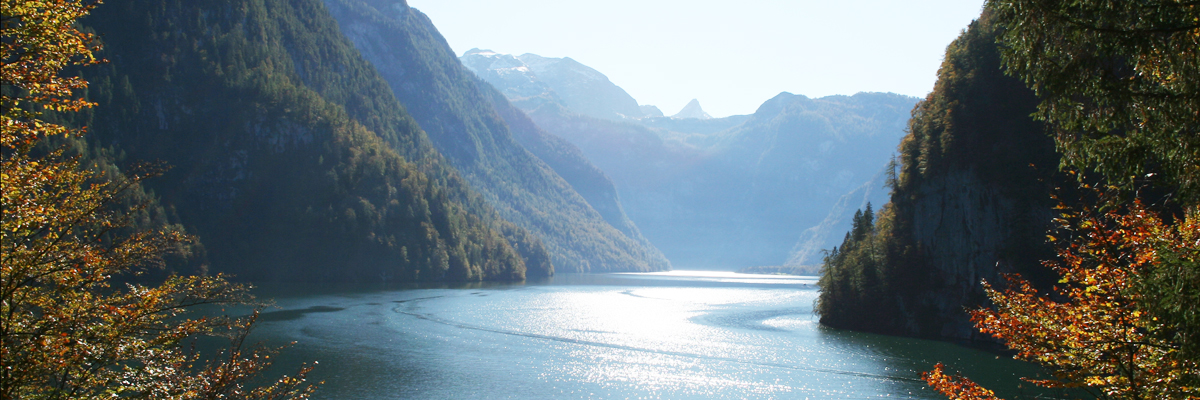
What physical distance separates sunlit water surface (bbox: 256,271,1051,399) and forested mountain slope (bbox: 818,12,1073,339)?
5530 millimetres

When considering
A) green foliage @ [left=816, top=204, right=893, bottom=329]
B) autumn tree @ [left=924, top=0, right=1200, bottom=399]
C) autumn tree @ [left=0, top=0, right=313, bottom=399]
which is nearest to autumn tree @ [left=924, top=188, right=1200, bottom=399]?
autumn tree @ [left=924, top=0, right=1200, bottom=399]

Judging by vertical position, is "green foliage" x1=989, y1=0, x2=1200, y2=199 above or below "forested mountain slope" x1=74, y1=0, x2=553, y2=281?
below

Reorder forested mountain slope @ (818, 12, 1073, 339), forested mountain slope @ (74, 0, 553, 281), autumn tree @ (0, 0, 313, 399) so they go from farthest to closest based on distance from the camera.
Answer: forested mountain slope @ (74, 0, 553, 281)
forested mountain slope @ (818, 12, 1073, 339)
autumn tree @ (0, 0, 313, 399)

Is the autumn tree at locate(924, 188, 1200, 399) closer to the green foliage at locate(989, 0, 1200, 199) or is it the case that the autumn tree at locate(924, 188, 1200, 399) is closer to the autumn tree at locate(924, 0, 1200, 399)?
the autumn tree at locate(924, 0, 1200, 399)

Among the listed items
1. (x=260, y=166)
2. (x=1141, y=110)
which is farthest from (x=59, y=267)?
(x=260, y=166)

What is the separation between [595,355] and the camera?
5638cm

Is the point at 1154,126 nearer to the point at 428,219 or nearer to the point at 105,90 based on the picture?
the point at 428,219

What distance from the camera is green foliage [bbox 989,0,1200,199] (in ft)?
30.7

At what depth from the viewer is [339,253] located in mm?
158875

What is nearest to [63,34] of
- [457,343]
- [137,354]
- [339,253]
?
[137,354]

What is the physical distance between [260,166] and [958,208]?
163m

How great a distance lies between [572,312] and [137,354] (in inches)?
3141

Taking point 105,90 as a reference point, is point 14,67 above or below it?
below

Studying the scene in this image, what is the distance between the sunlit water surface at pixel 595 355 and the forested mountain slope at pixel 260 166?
230ft
